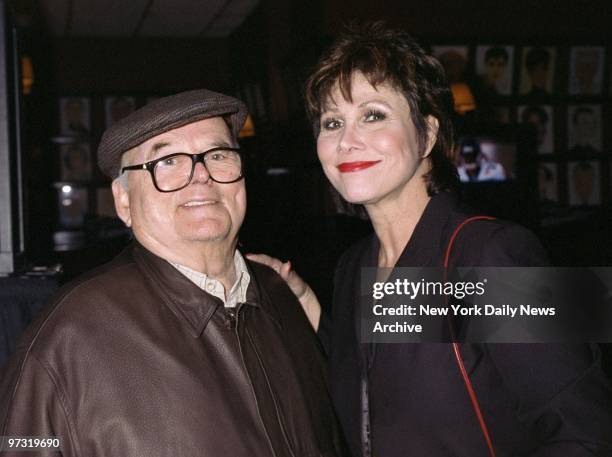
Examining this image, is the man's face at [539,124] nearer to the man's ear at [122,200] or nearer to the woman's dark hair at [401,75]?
the woman's dark hair at [401,75]

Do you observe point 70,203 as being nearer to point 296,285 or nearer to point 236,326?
point 296,285

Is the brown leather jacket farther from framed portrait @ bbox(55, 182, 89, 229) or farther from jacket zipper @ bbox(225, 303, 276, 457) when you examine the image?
framed portrait @ bbox(55, 182, 89, 229)

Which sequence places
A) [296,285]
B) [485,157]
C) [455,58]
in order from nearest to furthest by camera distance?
[296,285], [485,157], [455,58]

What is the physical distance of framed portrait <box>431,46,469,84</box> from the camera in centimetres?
638

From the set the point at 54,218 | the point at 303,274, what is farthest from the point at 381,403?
the point at 54,218

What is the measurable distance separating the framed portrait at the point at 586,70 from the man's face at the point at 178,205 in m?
6.00

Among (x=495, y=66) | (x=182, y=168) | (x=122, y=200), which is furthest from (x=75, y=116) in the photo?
(x=182, y=168)

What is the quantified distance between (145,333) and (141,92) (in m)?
8.01

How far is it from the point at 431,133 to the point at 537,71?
5.52 m

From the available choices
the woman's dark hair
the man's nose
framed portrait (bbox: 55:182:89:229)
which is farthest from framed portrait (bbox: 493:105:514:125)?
the man's nose

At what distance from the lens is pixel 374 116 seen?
1672mm

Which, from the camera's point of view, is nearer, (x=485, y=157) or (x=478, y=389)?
(x=478, y=389)

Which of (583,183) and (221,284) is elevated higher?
(583,183)

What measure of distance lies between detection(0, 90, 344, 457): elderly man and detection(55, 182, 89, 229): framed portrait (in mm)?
7573
